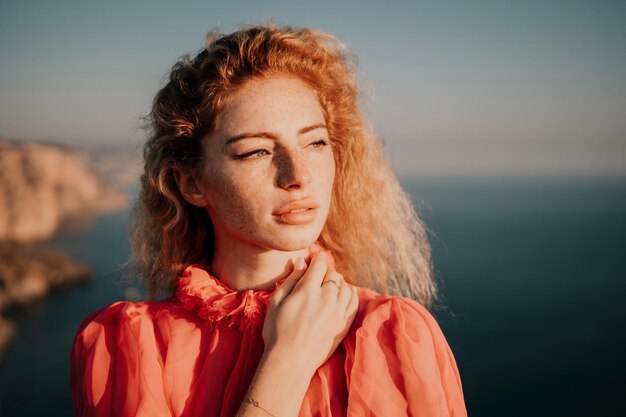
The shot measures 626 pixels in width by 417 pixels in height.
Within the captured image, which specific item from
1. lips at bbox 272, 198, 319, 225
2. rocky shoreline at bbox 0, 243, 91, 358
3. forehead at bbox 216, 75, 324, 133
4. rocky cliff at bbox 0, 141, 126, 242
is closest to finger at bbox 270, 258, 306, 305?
lips at bbox 272, 198, 319, 225

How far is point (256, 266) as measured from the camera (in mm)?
2201

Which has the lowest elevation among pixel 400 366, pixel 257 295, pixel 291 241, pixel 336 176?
pixel 400 366

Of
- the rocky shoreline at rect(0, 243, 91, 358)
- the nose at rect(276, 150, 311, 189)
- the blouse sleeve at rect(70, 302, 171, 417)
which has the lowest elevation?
the rocky shoreline at rect(0, 243, 91, 358)

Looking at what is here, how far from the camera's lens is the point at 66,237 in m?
54.8

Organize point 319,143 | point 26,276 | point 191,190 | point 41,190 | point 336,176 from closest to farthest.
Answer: point 319,143, point 191,190, point 336,176, point 41,190, point 26,276

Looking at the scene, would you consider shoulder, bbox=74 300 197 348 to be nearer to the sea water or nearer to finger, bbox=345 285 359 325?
finger, bbox=345 285 359 325

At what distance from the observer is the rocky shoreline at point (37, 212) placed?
43.6 metres

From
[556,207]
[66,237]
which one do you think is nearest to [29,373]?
[66,237]

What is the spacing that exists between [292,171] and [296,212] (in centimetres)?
20

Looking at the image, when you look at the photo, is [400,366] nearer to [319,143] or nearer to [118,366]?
[319,143]

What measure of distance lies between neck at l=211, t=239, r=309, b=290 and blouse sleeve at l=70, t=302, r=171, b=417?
0.48m

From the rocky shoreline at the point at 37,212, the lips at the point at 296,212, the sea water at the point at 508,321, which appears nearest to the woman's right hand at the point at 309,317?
the lips at the point at 296,212

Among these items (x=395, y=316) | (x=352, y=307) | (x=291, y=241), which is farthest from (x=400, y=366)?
(x=291, y=241)

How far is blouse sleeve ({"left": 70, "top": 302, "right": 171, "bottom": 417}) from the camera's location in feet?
6.11
